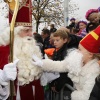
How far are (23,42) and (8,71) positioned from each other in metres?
0.63

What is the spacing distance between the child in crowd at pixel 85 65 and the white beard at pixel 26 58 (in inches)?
4.7

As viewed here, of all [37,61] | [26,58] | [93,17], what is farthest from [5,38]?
[93,17]

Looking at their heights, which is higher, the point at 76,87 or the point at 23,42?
the point at 23,42

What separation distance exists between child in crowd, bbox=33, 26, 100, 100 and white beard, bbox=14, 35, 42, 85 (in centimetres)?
12

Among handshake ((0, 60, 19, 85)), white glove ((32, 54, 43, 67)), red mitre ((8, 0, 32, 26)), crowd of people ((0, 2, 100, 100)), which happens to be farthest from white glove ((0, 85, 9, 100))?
red mitre ((8, 0, 32, 26))

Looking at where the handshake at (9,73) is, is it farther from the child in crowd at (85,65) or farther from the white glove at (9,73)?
the child in crowd at (85,65)

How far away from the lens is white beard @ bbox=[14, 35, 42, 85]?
9.37ft

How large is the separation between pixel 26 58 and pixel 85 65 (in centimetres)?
77

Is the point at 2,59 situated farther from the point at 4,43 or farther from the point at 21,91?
the point at 21,91

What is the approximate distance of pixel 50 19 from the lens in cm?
1881

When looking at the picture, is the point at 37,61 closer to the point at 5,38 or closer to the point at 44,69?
the point at 44,69

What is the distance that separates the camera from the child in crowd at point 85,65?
91.7 inches

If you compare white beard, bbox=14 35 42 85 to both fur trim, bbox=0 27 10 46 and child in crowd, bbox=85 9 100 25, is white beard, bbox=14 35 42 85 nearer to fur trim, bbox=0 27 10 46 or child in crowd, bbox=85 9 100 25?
fur trim, bbox=0 27 10 46

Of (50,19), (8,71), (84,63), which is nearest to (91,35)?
(84,63)
